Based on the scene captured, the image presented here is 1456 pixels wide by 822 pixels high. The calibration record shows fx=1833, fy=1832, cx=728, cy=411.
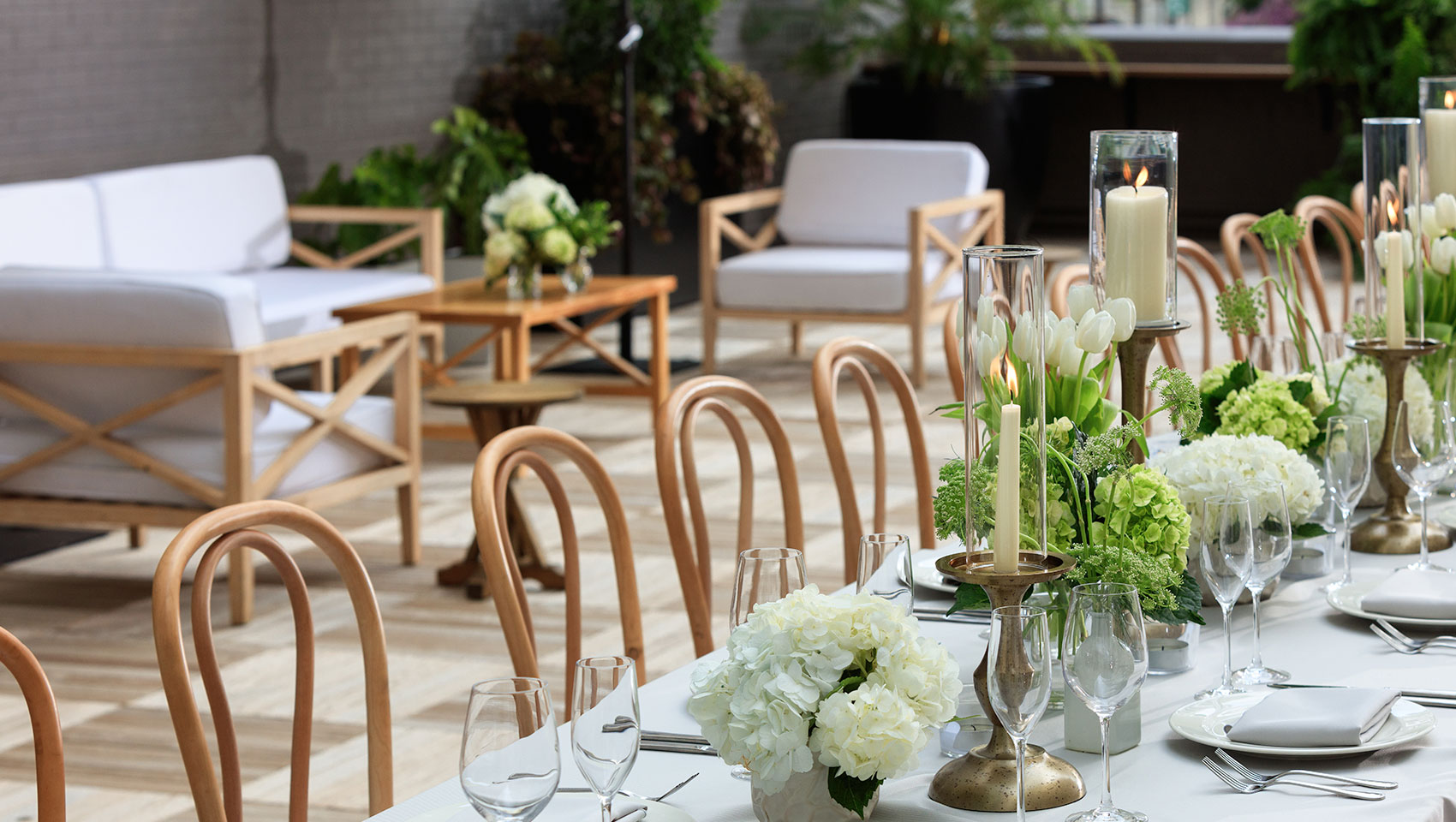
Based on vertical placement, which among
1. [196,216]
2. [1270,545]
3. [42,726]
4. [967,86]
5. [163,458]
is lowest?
[163,458]

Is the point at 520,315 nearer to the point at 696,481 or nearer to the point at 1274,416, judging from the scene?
the point at 696,481

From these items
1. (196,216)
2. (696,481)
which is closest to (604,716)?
(696,481)

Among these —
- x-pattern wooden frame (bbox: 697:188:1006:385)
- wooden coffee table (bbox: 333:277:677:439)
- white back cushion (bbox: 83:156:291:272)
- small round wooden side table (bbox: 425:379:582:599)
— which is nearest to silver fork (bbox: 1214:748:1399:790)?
small round wooden side table (bbox: 425:379:582:599)

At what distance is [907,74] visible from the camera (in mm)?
9773

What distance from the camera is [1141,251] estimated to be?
1.82 meters

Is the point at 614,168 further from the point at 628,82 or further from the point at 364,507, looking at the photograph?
the point at 364,507

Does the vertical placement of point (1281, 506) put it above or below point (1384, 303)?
below

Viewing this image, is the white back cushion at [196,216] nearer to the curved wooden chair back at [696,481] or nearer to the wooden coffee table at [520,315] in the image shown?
the wooden coffee table at [520,315]

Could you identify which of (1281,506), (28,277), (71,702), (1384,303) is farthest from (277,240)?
(1281,506)

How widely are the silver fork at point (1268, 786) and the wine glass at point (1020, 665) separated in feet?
0.84

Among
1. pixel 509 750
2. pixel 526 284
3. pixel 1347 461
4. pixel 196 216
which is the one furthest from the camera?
pixel 196 216

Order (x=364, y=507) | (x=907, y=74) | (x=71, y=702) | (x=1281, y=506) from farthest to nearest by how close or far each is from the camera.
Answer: (x=907, y=74)
(x=364, y=507)
(x=71, y=702)
(x=1281, y=506)

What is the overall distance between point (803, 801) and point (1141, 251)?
74cm

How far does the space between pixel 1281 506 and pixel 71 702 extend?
102 inches
